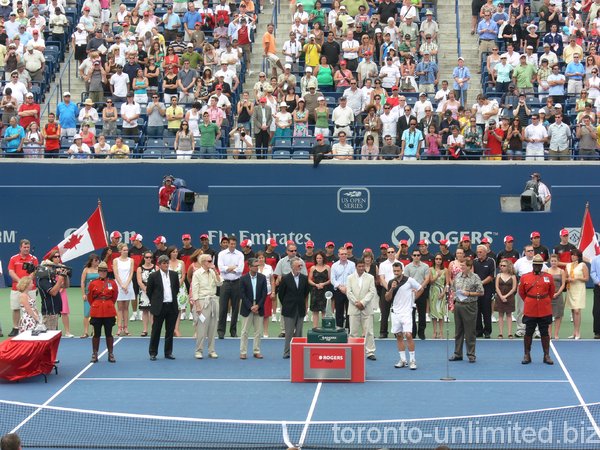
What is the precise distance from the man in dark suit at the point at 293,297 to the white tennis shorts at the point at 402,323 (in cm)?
184

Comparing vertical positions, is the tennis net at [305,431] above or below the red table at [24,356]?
below

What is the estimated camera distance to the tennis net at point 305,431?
54.1ft

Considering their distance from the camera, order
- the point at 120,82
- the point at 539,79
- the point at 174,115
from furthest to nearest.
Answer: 1. the point at 120,82
2. the point at 539,79
3. the point at 174,115

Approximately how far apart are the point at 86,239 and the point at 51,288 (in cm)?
242

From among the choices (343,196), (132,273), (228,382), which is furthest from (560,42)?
(228,382)

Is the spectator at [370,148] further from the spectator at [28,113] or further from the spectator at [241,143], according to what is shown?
the spectator at [28,113]

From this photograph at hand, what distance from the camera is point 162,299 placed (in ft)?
70.9

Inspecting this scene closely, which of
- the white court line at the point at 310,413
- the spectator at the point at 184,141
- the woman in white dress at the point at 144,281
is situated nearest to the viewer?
the white court line at the point at 310,413

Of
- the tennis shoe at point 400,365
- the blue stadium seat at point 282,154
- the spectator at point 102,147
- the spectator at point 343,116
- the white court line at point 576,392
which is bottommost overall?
the white court line at point 576,392

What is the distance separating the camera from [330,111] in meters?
30.7

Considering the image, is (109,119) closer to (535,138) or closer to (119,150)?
(119,150)

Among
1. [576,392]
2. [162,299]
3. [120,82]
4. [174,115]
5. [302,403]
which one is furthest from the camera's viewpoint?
[120,82]

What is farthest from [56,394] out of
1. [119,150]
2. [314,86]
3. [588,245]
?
[314,86]

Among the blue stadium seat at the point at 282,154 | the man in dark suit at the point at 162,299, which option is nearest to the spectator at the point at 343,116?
the blue stadium seat at the point at 282,154
